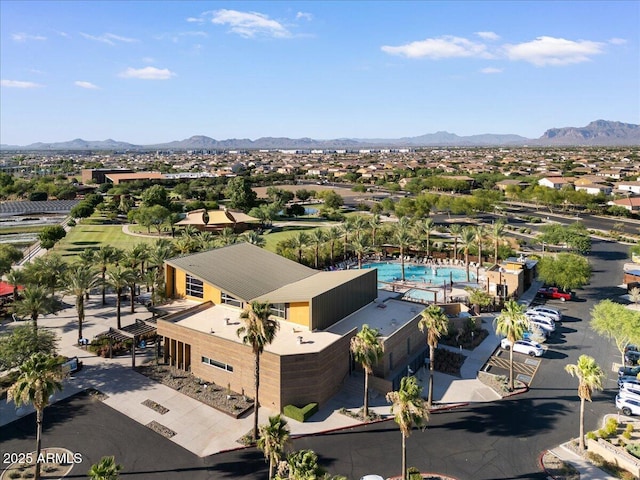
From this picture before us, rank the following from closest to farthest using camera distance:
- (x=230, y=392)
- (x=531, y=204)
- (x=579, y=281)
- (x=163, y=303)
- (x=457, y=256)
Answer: (x=230, y=392), (x=163, y=303), (x=579, y=281), (x=457, y=256), (x=531, y=204)

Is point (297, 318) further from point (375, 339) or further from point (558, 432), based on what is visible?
point (558, 432)

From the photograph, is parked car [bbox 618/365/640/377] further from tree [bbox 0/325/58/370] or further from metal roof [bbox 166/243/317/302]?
tree [bbox 0/325/58/370]

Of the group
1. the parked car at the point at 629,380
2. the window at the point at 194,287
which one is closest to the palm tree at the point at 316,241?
the window at the point at 194,287

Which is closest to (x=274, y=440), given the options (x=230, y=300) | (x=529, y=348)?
(x=230, y=300)

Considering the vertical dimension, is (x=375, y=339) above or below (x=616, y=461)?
above

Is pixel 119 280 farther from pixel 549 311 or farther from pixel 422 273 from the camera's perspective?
pixel 549 311

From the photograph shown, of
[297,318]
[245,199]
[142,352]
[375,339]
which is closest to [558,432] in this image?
[375,339]

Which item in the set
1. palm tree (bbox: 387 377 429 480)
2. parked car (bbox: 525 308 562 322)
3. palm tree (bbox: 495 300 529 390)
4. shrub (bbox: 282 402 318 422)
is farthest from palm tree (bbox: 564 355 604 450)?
parked car (bbox: 525 308 562 322)
